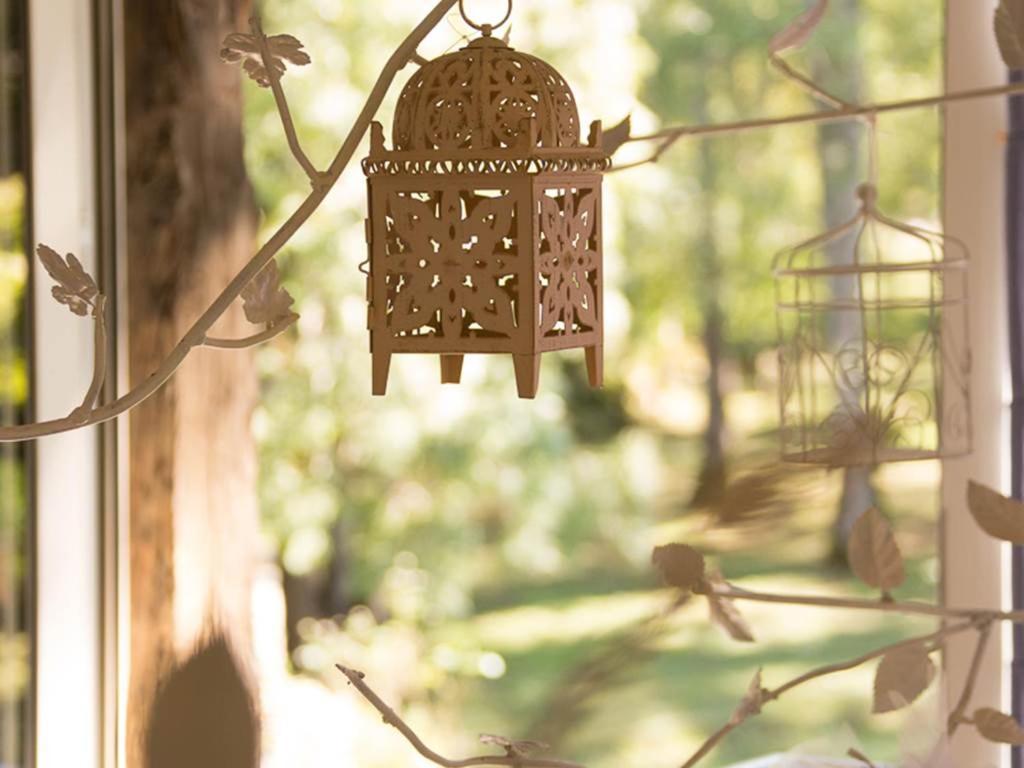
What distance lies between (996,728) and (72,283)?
66 cm

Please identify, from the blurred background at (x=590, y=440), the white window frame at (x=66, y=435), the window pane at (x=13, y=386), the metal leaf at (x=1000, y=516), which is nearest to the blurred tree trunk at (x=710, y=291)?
the blurred background at (x=590, y=440)

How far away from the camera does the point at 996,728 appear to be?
0.91m

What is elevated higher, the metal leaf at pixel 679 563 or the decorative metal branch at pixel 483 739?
the metal leaf at pixel 679 563

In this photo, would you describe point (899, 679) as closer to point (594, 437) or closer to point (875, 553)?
point (875, 553)

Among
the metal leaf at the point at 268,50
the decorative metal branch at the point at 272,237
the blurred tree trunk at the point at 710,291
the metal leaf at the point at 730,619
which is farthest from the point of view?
the blurred tree trunk at the point at 710,291

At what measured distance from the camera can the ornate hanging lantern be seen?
0.85m

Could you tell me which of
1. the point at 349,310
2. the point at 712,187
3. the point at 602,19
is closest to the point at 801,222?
the point at 712,187

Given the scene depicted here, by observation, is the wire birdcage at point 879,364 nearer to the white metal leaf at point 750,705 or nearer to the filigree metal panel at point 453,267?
the white metal leaf at point 750,705

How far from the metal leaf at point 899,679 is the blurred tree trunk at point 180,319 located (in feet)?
5.01

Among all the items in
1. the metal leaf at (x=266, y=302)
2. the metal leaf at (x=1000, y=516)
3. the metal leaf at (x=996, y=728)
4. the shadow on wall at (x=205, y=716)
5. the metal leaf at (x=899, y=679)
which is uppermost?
the metal leaf at (x=266, y=302)

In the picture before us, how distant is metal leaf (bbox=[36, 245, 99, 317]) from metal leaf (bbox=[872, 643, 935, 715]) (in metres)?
0.57

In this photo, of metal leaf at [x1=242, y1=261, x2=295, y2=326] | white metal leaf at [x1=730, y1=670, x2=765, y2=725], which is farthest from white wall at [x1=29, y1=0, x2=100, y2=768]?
white metal leaf at [x1=730, y1=670, x2=765, y2=725]

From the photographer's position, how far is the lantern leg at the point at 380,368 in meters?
0.89

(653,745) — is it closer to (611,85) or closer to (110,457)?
(611,85)
